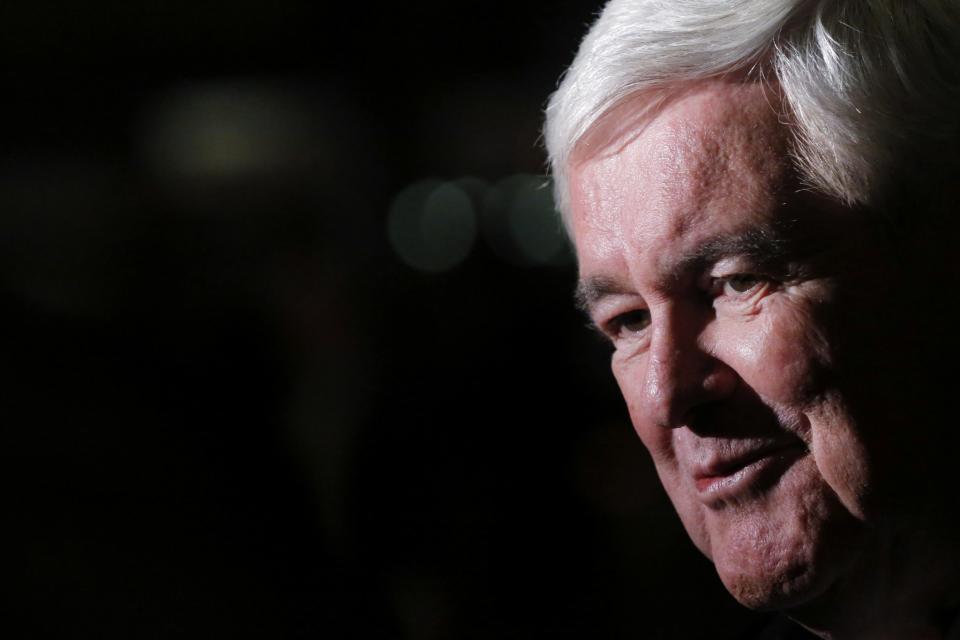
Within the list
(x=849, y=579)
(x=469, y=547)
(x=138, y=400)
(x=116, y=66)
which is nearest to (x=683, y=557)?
(x=469, y=547)

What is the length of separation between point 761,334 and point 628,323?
229 millimetres

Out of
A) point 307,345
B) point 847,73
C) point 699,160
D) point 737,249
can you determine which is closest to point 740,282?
point 737,249

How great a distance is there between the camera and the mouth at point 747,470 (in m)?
0.98

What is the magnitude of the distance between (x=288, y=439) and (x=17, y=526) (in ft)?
1.99

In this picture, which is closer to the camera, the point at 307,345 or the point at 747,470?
the point at 747,470

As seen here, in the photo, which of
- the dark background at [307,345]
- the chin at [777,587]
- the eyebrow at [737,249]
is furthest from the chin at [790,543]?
the dark background at [307,345]

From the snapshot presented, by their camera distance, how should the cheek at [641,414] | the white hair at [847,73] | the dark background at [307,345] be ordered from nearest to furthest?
the white hair at [847,73], the cheek at [641,414], the dark background at [307,345]

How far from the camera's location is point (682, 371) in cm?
100

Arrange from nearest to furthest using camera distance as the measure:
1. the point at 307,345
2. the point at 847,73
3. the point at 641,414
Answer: the point at 847,73 → the point at 641,414 → the point at 307,345

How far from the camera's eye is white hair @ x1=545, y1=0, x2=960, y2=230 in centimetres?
93

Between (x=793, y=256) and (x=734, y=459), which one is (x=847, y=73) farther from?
(x=734, y=459)

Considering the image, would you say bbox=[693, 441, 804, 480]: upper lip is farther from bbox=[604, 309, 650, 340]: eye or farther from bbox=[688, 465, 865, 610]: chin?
bbox=[604, 309, 650, 340]: eye

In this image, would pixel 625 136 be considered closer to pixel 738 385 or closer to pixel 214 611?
pixel 738 385

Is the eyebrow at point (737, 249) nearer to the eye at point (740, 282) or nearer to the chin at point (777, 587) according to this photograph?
the eye at point (740, 282)
